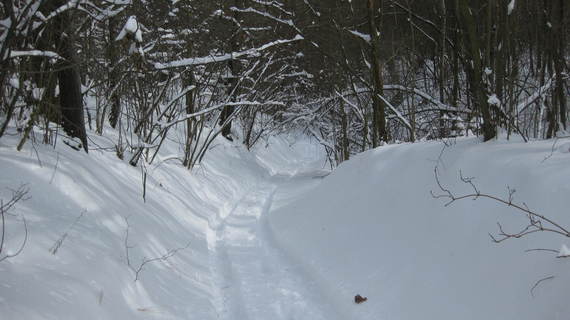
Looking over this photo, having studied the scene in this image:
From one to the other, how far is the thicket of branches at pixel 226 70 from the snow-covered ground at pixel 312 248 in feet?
2.00

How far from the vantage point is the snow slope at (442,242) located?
275 centimetres

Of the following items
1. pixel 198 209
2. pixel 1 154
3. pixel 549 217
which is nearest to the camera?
pixel 549 217

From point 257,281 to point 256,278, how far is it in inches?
3.3

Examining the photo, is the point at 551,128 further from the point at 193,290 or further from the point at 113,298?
the point at 113,298

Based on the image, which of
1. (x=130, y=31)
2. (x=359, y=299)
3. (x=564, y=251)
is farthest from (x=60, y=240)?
(x=564, y=251)

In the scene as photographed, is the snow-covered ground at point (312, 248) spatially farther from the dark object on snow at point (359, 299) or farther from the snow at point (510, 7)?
the snow at point (510, 7)

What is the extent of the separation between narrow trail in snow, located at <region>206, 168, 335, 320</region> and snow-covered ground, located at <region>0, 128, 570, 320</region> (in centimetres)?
2

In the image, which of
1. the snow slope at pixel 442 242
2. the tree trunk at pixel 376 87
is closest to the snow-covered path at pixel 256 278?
the snow slope at pixel 442 242

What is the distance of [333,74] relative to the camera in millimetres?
10516

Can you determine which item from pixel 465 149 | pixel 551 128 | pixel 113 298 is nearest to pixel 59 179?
pixel 113 298

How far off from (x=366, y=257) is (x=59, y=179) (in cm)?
289

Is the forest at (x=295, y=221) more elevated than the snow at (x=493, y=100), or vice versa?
the snow at (x=493, y=100)

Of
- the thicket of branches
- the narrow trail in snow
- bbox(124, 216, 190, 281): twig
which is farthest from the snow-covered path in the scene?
the thicket of branches

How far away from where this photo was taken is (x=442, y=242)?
3600mm
